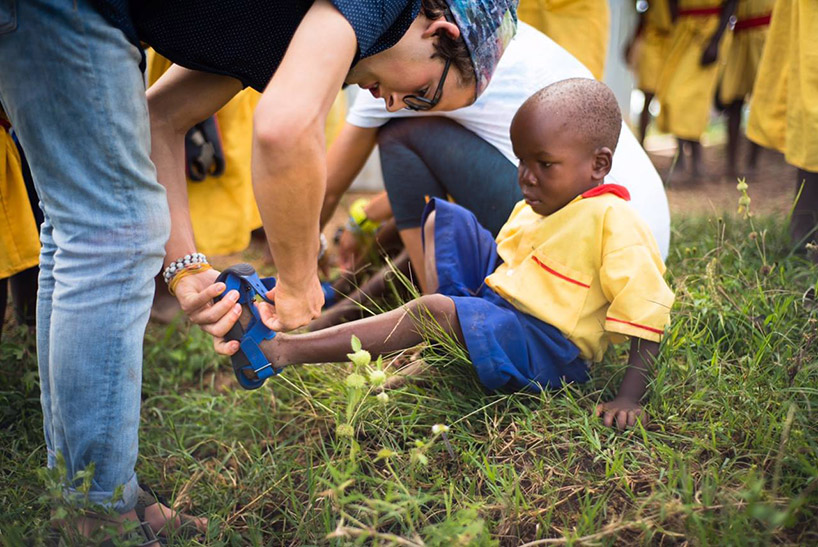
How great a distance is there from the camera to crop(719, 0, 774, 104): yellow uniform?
184 inches

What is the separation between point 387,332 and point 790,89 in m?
1.68

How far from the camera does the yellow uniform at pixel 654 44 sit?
15.9ft

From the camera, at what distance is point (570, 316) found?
67.5 inches

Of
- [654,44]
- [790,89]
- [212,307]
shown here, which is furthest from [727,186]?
[212,307]

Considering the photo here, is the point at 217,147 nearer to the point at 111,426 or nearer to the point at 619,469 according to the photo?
the point at 111,426

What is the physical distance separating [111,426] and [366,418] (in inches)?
26.0

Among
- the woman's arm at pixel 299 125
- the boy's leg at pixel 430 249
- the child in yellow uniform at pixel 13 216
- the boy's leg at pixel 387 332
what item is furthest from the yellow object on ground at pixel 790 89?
the child in yellow uniform at pixel 13 216

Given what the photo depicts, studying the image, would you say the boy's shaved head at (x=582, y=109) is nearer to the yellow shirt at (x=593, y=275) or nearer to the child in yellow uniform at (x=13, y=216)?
the yellow shirt at (x=593, y=275)

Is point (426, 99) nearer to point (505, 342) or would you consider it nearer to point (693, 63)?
point (505, 342)

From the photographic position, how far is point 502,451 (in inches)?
63.7

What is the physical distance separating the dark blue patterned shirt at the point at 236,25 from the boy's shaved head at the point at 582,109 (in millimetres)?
504

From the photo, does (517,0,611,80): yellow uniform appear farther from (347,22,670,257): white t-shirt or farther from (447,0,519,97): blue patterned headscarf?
(447,0,519,97): blue patterned headscarf

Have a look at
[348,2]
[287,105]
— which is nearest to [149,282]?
[287,105]

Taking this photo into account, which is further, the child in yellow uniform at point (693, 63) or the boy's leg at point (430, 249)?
the child in yellow uniform at point (693, 63)
